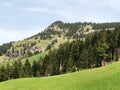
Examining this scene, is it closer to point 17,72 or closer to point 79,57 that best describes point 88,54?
point 79,57

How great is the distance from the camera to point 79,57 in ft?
463

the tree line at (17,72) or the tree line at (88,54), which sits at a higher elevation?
the tree line at (88,54)

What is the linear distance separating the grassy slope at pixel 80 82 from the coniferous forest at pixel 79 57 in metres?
54.2

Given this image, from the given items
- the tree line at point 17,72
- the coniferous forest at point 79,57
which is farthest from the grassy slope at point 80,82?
the tree line at point 17,72

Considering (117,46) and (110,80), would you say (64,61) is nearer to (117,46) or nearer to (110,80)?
(117,46)

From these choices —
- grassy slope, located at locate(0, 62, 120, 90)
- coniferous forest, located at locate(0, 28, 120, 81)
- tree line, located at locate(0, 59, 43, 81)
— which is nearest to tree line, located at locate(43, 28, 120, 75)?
coniferous forest, located at locate(0, 28, 120, 81)

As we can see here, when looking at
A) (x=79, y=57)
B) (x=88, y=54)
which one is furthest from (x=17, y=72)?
(x=88, y=54)

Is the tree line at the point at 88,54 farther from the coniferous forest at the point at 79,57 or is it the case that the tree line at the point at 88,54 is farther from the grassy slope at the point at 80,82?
the grassy slope at the point at 80,82

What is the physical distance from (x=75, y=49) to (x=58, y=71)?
1445cm

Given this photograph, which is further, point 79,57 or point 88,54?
point 79,57

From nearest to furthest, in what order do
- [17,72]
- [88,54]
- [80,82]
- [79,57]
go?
[80,82] < [88,54] < [79,57] < [17,72]

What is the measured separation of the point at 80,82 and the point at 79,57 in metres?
74.9

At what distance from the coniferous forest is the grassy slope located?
178 ft

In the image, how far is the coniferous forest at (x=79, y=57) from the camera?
130 m
